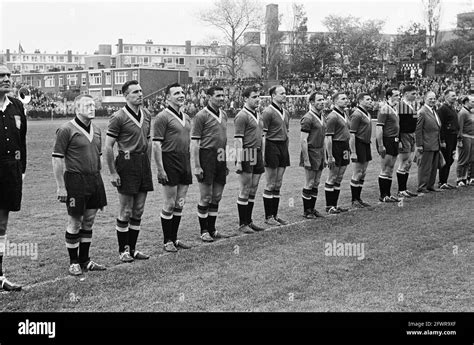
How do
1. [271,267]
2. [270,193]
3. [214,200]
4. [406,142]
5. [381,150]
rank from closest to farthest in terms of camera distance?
[271,267]
[214,200]
[270,193]
[381,150]
[406,142]

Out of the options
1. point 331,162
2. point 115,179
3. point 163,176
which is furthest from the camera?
point 331,162

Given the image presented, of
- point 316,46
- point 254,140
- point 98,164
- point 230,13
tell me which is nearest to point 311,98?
point 254,140

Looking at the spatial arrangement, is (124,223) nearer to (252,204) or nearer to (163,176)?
(163,176)

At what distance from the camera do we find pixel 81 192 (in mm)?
7613

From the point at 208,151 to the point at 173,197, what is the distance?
1.03 m

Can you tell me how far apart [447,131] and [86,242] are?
10433 millimetres

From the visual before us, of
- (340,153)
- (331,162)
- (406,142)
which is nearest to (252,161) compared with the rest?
(331,162)

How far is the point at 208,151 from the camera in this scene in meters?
9.62

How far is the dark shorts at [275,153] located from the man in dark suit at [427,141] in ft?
15.5

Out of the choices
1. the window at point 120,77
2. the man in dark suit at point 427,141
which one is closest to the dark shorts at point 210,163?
the man in dark suit at point 427,141

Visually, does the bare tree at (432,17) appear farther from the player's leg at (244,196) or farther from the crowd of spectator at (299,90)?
the player's leg at (244,196)

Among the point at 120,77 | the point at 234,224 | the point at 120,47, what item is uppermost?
the point at 120,47

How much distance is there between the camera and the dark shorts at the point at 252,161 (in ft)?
33.5

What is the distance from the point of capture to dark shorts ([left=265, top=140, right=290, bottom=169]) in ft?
35.4
